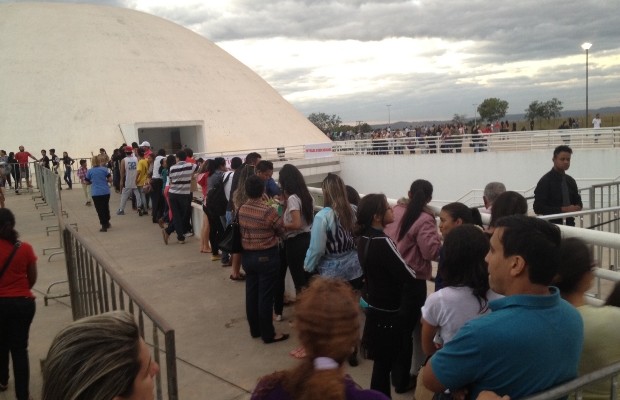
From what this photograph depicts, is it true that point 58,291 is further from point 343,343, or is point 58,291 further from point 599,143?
point 599,143

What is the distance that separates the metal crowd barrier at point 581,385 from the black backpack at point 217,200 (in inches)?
240

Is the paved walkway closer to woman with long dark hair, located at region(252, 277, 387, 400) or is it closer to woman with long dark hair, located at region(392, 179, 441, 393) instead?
woman with long dark hair, located at region(392, 179, 441, 393)

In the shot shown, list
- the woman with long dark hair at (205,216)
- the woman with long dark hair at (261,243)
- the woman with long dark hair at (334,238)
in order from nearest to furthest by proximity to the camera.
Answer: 1. the woman with long dark hair at (334,238)
2. the woman with long dark hair at (261,243)
3. the woman with long dark hair at (205,216)

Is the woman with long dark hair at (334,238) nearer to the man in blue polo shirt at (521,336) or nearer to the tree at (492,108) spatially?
the man in blue polo shirt at (521,336)

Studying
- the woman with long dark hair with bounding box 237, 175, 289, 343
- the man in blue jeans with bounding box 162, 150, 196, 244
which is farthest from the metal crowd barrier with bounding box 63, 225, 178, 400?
the man in blue jeans with bounding box 162, 150, 196, 244

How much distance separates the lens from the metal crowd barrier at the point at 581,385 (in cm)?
185

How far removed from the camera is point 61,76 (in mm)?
33031

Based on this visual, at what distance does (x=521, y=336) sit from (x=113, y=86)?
118ft

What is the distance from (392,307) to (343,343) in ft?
6.46

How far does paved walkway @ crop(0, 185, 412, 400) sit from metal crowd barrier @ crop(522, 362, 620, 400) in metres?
2.16

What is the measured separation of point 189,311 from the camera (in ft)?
20.2

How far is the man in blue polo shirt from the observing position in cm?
190

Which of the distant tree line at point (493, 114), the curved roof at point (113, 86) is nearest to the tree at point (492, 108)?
the distant tree line at point (493, 114)

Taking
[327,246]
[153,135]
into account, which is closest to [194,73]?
[153,135]
